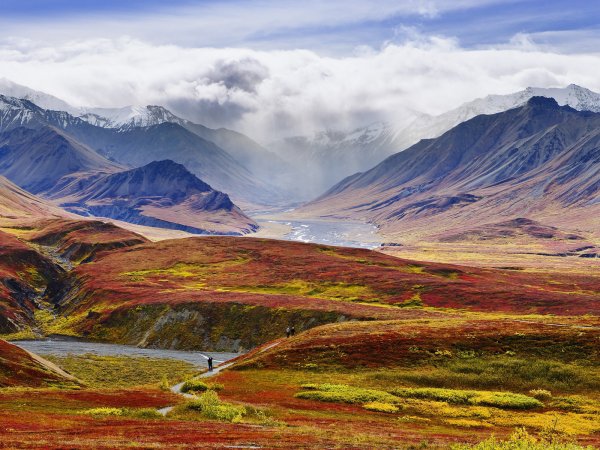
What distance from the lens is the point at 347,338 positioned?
3524 inches

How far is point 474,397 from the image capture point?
2557 inches

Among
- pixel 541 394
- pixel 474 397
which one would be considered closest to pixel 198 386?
pixel 474 397

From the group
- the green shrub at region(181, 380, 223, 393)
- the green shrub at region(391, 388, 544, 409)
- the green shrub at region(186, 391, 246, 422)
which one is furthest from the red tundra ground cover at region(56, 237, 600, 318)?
the green shrub at region(186, 391, 246, 422)

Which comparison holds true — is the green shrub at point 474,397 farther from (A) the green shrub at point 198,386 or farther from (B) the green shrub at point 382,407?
(A) the green shrub at point 198,386

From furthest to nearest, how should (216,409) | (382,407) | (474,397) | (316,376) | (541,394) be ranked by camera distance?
1. (316,376)
2. (541,394)
3. (474,397)
4. (382,407)
5. (216,409)

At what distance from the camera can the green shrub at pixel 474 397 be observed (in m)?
62.9

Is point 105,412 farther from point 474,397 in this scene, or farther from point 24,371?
point 474,397

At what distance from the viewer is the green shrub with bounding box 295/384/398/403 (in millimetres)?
63219

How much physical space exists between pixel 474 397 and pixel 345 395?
12635 mm

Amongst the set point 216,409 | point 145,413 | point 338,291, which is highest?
point 145,413

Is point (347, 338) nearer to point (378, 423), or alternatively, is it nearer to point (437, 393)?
point (437, 393)

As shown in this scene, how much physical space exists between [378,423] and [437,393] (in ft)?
49.5

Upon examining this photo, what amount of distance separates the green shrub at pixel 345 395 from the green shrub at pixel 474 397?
9.49ft

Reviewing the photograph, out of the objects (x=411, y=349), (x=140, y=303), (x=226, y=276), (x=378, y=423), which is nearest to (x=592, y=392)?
(x=411, y=349)
